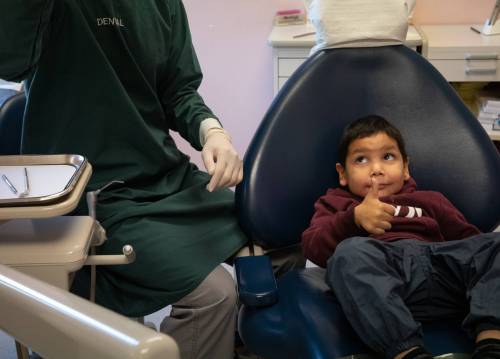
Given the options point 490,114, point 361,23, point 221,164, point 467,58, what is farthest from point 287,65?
point 221,164

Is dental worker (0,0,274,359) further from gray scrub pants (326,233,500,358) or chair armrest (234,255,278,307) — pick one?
gray scrub pants (326,233,500,358)

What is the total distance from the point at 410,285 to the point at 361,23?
67 cm

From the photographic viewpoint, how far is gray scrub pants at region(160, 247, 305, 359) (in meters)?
1.27

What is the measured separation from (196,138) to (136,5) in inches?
13.5

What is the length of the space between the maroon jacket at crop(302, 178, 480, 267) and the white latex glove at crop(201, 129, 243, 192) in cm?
21

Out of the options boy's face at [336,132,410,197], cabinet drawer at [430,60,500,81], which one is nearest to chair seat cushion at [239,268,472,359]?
boy's face at [336,132,410,197]

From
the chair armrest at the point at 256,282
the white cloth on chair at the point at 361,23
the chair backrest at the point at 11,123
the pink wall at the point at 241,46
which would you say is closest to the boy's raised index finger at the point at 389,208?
the chair armrest at the point at 256,282

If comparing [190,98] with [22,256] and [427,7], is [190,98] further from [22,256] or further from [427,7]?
[427,7]

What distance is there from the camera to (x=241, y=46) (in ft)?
9.64

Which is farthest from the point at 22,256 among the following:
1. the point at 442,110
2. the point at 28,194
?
the point at 442,110

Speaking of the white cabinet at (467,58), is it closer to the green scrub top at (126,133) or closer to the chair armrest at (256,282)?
the green scrub top at (126,133)

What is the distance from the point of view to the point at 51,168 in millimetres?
1054

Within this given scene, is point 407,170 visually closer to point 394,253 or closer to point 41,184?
point 394,253

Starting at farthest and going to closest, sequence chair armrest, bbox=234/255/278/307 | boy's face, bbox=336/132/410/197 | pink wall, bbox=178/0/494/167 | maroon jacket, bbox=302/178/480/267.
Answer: pink wall, bbox=178/0/494/167 < boy's face, bbox=336/132/410/197 < maroon jacket, bbox=302/178/480/267 < chair armrest, bbox=234/255/278/307
